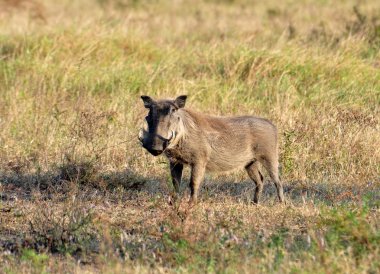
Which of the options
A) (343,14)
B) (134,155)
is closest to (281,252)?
(134,155)

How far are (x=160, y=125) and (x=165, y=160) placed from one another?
6.74 feet

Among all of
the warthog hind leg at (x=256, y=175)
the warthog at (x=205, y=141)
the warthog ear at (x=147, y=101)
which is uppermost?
the warthog ear at (x=147, y=101)

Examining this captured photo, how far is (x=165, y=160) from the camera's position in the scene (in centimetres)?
831

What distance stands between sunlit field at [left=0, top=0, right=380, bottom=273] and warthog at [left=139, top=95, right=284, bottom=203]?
26 centimetres

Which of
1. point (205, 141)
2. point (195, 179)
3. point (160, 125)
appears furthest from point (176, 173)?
point (160, 125)

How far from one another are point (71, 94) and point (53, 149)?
6.57 feet

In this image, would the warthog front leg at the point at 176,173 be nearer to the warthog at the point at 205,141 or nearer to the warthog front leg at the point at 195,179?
the warthog at the point at 205,141

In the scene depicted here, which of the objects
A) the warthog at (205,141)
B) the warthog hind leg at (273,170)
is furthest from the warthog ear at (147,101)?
the warthog hind leg at (273,170)

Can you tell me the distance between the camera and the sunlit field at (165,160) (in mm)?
5145

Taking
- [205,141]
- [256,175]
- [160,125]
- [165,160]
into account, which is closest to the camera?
[160,125]

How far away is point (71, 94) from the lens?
412 inches

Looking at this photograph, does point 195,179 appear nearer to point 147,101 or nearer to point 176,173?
point 176,173

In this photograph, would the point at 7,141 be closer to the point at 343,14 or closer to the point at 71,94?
the point at 71,94

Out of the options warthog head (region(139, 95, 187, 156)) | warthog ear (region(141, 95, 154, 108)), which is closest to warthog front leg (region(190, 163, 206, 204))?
warthog head (region(139, 95, 187, 156))
